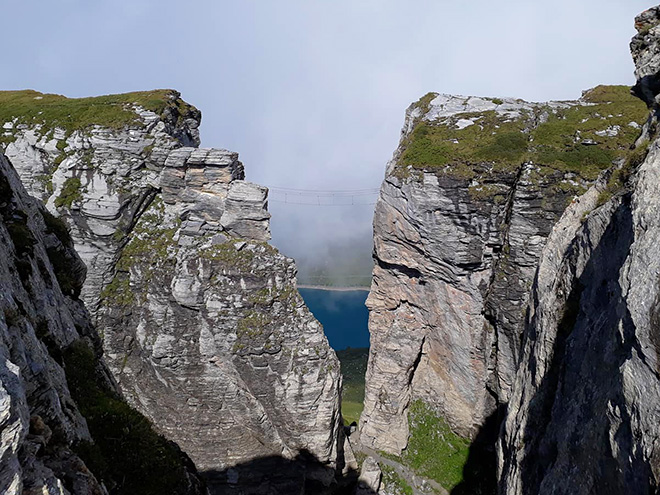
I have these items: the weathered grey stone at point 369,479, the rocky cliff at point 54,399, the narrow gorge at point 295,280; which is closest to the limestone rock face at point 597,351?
the rocky cliff at point 54,399

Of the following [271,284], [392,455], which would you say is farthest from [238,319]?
[392,455]

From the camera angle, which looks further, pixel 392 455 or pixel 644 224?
pixel 392 455

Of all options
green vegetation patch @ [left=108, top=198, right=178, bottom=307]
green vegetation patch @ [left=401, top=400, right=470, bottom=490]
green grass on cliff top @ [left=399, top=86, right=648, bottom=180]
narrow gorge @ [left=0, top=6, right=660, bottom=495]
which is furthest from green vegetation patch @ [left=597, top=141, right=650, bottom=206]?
green vegetation patch @ [left=401, top=400, right=470, bottom=490]

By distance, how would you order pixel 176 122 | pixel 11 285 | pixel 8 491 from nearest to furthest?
pixel 8 491
pixel 11 285
pixel 176 122

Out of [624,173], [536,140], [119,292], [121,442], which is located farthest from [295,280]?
[624,173]

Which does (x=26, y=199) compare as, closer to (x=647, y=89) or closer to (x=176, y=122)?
(x=647, y=89)

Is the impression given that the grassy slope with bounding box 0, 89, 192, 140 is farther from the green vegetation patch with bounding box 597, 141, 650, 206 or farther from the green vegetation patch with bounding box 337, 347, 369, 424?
the green vegetation patch with bounding box 337, 347, 369, 424

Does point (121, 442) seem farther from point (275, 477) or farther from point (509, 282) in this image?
point (509, 282)
